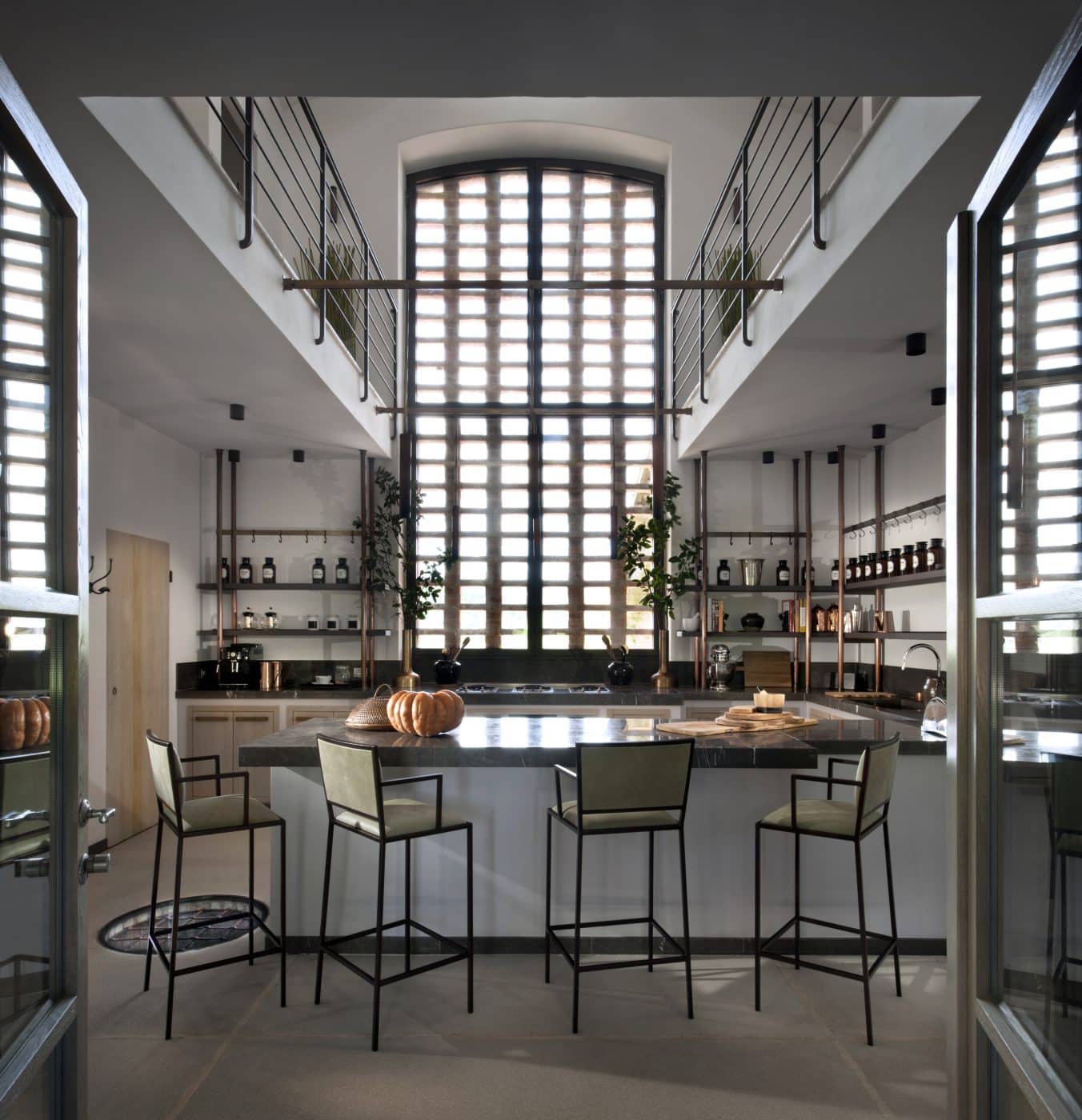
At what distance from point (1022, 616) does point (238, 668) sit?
6.94 meters

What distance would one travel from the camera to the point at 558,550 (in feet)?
26.1

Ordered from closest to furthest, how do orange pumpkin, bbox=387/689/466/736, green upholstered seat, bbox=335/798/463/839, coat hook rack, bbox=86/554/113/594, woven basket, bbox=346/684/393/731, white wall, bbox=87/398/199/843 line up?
green upholstered seat, bbox=335/798/463/839 → orange pumpkin, bbox=387/689/466/736 → woven basket, bbox=346/684/393/731 → coat hook rack, bbox=86/554/113/594 → white wall, bbox=87/398/199/843

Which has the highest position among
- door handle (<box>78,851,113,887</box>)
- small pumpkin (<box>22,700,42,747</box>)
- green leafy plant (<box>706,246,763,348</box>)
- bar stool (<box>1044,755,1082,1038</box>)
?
green leafy plant (<box>706,246,763,348</box>)

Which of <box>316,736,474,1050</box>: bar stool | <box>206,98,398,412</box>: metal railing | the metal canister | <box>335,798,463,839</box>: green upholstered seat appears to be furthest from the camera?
the metal canister

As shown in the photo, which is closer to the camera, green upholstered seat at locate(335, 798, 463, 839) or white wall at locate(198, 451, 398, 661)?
green upholstered seat at locate(335, 798, 463, 839)

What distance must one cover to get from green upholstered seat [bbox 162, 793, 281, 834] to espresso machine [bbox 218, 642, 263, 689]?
386cm

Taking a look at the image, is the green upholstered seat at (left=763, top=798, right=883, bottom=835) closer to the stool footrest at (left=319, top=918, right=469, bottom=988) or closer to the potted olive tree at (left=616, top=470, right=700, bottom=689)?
the stool footrest at (left=319, top=918, right=469, bottom=988)

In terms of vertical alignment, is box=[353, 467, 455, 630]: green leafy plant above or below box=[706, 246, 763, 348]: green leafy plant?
below

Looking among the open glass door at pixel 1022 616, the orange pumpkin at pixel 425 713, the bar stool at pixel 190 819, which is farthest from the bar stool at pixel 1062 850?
the orange pumpkin at pixel 425 713

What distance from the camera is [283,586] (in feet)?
24.5

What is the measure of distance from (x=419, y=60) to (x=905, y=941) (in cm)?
384

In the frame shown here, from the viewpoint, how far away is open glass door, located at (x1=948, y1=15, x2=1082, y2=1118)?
1213 mm

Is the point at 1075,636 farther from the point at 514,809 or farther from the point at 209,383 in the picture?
the point at 209,383

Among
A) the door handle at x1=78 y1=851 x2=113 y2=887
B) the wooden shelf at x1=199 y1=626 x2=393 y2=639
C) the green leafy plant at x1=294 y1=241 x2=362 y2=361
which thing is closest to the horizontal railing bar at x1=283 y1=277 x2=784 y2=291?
the green leafy plant at x1=294 y1=241 x2=362 y2=361
